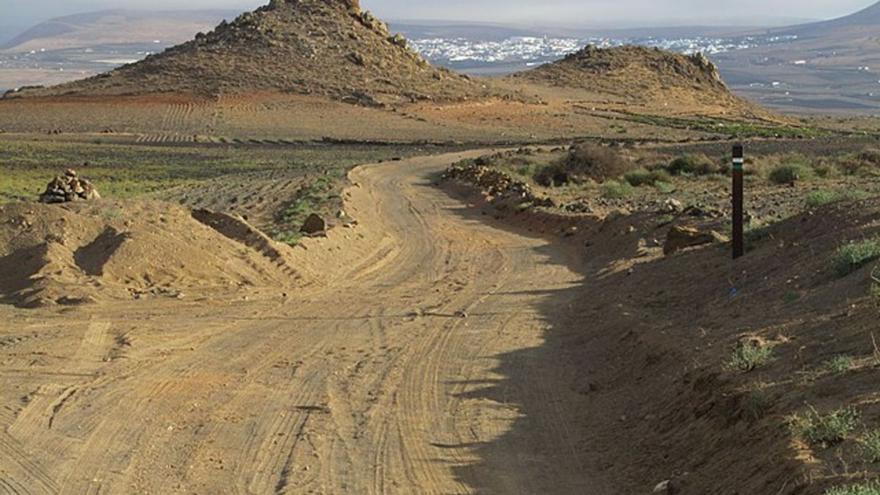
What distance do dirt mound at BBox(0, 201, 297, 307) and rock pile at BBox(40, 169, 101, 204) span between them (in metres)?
4.72

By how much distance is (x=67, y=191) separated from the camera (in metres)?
24.3

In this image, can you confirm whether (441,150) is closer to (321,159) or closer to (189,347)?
(321,159)

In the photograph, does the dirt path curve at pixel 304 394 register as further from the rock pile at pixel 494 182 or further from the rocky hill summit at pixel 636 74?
the rocky hill summit at pixel 636 74

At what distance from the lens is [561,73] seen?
362 ft

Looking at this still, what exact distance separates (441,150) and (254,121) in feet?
64.9

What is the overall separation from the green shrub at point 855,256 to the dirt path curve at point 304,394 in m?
2.71

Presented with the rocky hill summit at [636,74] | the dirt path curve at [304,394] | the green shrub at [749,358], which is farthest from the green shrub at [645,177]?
the rocky hill summit at [636,74]

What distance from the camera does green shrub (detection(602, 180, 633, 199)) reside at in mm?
31156

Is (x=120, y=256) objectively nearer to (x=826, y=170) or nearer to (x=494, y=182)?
(x=494, y=182)

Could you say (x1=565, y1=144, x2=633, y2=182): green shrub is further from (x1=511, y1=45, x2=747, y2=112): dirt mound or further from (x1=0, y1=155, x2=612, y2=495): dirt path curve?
(x1=511, y1=45, x2=747, y2=112): dirt mound

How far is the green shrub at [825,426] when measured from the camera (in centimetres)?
705

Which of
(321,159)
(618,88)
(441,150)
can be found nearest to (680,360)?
(321,159)

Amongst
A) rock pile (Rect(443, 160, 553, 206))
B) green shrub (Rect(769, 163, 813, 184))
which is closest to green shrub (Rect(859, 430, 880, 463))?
rock pile (Rect(443, 160, 553, 206))

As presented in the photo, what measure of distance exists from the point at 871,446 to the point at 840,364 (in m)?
1.88
